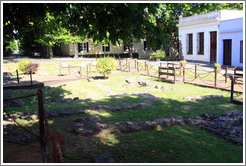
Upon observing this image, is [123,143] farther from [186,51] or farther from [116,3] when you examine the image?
[186,51]

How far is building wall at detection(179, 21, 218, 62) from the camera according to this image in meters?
28.7

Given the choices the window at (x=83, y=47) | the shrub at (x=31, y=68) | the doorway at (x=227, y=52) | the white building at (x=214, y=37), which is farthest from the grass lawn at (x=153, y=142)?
the window at (x=83, y=47)

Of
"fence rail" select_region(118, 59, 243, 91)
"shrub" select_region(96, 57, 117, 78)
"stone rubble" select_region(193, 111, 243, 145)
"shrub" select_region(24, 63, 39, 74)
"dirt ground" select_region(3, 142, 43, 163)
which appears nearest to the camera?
"dirt ground" select_region(3, 142, 43, 163)

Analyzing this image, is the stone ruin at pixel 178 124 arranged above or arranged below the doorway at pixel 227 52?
below

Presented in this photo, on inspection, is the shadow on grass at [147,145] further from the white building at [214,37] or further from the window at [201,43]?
the window at [201,43]

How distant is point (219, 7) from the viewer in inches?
1420

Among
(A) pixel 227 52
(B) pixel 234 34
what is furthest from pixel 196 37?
(B) pixel 234 34

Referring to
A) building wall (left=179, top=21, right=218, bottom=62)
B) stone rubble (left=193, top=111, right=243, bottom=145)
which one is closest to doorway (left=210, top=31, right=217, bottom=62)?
building wall (left=179, top=21, right=218, bottom=62)

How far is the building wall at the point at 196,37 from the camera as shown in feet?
94.0

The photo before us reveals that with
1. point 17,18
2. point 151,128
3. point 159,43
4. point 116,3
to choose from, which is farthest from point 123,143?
point 17,18

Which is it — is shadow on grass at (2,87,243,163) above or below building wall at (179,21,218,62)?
below

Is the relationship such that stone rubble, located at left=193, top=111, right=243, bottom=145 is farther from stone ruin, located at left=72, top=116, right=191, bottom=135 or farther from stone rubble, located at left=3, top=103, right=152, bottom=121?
stone rubble, located at left=3, top=103, right=152, bottom=121

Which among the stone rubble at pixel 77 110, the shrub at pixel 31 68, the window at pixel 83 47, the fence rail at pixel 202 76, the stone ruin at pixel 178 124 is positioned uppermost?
the window at pixel 83 47

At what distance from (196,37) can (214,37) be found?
10.2 feet
